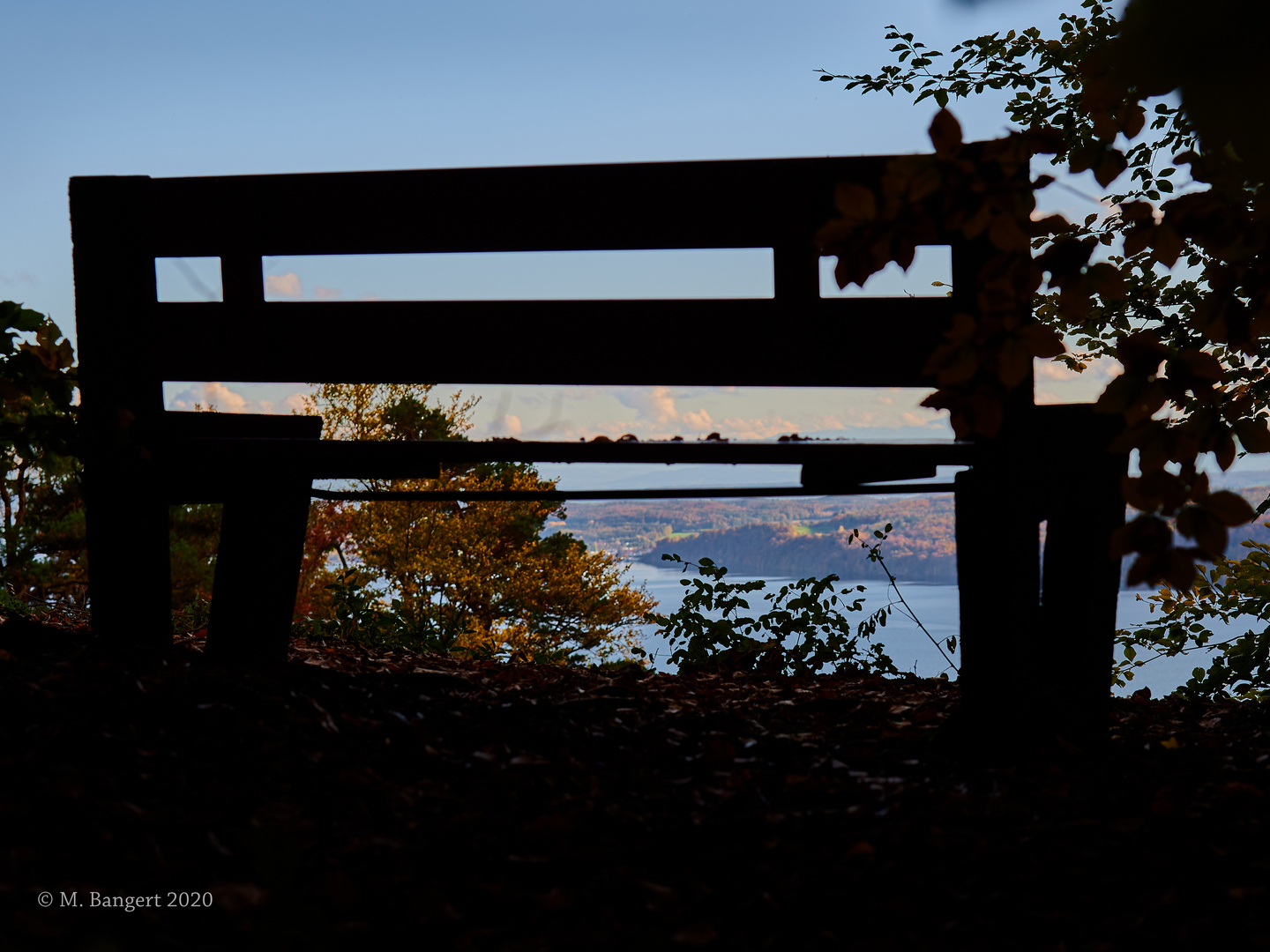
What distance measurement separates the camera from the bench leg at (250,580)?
11.2 feet

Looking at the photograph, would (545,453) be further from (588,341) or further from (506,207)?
(506,207)

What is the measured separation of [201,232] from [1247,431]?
12.0 feet

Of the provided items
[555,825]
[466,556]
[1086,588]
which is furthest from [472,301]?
[466,556]

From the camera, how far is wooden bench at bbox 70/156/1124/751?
121 inches

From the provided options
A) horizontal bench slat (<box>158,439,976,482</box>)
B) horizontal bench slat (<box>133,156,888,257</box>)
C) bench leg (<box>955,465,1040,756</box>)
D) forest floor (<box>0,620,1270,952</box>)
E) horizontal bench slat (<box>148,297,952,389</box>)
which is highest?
horizontal bench slat (<box>133,156,888,257</box>)

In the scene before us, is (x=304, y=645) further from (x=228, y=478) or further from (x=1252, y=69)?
(x=1252, y=69)

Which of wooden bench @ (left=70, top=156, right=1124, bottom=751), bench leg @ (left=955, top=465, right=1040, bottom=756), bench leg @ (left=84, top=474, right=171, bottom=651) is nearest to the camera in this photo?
bench leg @ (left=955, top=465, right=1040, bottom=756)

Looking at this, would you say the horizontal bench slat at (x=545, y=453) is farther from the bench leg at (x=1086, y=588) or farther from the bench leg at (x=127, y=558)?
the bench leg at (x=1086, y=588)

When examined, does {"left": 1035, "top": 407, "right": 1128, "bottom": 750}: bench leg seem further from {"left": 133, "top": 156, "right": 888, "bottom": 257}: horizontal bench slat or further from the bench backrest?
{"left": 133, "top": 156, "right": 888, "bottom": 257}: horizontal bench slat

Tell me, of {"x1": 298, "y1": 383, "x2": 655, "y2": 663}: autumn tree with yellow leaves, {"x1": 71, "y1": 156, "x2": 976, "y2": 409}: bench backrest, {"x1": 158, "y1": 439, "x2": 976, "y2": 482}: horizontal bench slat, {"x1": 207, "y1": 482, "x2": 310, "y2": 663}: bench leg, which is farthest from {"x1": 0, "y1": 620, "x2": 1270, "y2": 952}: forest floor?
{"x1": 298, "y1": 383, "x2": 655, "y2": 663}: autumn tree with yellow leaves

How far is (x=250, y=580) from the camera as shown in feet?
11.3

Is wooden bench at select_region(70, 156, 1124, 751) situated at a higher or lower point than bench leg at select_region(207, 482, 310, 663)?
higher

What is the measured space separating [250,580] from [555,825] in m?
1.98

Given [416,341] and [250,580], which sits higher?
[416,341]
